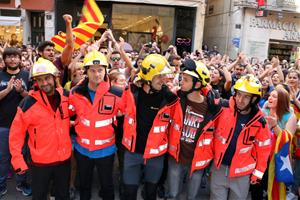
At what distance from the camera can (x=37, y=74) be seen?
3.83m

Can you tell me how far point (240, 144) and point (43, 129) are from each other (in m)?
2.35

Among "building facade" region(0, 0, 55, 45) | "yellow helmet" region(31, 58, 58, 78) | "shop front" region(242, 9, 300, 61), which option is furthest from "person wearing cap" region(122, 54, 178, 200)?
"shop front" region(242, 9, 300, 61)

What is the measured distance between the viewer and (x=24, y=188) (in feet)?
16.7

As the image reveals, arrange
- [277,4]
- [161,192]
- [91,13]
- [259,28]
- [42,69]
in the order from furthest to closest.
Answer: [259,28] → [277,4] → [91,13] → [161,192] → [42,69]

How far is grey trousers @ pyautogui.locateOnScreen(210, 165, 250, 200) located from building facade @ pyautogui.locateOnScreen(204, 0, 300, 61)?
56.6ft

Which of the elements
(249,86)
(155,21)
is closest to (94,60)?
(249,86)

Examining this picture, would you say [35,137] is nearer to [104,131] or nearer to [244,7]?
[104,131]

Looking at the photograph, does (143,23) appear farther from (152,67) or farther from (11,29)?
(152,67)

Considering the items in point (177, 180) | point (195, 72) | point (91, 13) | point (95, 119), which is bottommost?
point (177, 180)

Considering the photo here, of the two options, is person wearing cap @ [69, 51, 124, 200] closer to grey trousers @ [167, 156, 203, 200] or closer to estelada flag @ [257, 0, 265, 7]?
grey trousers @ [167, 156, 203, 200]

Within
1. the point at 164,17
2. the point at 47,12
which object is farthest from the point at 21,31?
the point at 164,17

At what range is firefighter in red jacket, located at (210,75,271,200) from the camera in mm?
3975

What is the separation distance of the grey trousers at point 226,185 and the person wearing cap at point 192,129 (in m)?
0.21

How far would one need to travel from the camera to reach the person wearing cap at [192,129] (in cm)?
402
